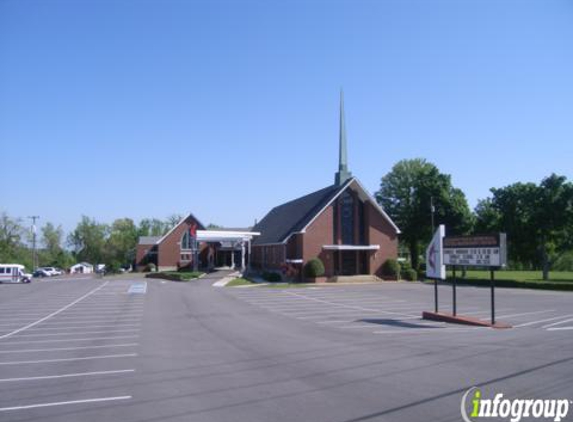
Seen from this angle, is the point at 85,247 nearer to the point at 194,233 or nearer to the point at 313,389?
the point at 194,233

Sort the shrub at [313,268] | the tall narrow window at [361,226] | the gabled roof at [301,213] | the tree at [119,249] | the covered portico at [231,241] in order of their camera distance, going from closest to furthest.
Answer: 1. the shrub at [313,268]
2. the gabled roof at [301,213]
3. the tall narrow window at [361,226]
4. the covered portico at [231,241]
5. the tree at [119,249]

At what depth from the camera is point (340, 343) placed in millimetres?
14062

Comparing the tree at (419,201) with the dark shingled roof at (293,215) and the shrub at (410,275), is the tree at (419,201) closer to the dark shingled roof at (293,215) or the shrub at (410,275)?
the shrub at (410,275)

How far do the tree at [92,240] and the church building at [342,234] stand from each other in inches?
2457

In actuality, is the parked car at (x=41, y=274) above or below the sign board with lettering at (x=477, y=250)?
below

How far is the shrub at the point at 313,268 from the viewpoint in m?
43.5

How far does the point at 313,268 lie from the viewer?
1710 inches

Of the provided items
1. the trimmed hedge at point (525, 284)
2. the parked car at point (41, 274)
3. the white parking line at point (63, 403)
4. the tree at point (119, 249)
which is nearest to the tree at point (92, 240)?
the tree at point (119, 249)

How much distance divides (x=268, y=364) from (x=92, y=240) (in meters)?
99.9

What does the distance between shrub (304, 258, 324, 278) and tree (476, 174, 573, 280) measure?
63.6ft

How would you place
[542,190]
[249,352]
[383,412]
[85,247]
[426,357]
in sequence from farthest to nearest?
1. [85,247]
2. [542,190]
3. [249,352]
4. [426,357]
5. [383,412]

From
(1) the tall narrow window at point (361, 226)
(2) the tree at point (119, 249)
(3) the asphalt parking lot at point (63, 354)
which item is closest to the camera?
(3) the asphalt parking lot at point (63, 354)

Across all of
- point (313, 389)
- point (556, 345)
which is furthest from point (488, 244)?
point (313, 389)

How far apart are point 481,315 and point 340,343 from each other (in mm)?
10560
